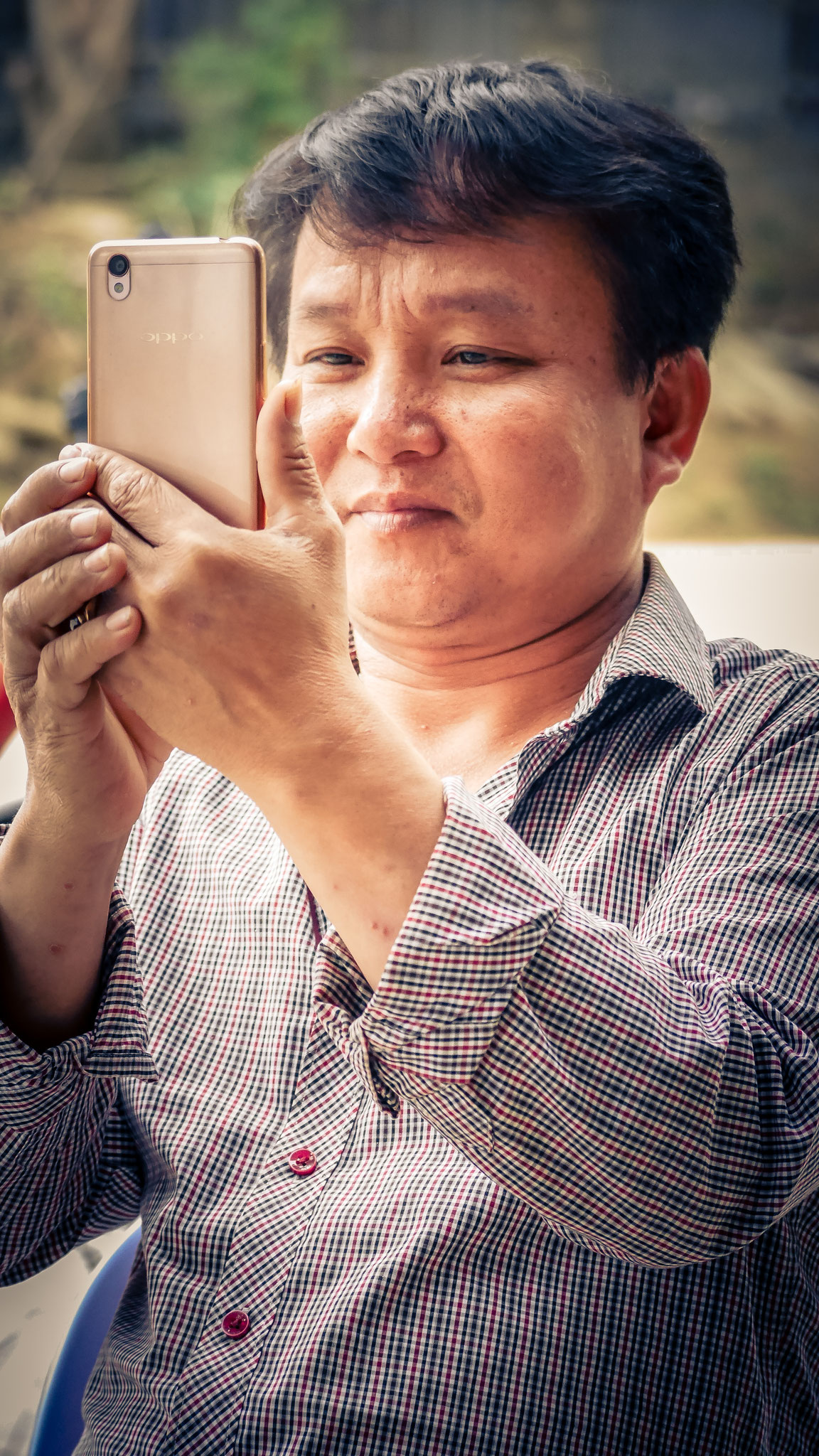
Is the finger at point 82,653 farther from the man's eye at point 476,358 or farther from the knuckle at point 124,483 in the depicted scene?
the man's eye at point 476,358

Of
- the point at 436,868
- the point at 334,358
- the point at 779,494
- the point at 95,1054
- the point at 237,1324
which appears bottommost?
the point at 779,494

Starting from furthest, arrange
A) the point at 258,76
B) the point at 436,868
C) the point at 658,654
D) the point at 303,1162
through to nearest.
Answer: the point at 258,76
the point at 658,654
the point at 303,1162
the point at 436,868

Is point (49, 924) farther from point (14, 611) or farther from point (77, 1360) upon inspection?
point (77, 1360)

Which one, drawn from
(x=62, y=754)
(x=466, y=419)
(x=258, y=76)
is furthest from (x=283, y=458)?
(x=258, y=76)

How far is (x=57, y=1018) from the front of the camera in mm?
848

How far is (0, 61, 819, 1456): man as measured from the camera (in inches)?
25.1

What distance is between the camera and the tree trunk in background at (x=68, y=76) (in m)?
4.43

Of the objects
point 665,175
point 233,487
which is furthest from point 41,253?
point 233,487

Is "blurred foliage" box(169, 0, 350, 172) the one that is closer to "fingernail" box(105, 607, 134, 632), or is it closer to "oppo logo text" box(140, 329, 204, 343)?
"oppo logo text" box(140, 329, 204, 343)

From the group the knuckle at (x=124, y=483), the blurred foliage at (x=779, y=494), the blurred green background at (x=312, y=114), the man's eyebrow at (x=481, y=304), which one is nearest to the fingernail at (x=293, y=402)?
the knuckle at (x=124, y=483)

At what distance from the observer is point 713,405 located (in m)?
4.45

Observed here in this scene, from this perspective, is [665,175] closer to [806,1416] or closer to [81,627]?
[81,627]

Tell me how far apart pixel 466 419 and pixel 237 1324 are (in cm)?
74

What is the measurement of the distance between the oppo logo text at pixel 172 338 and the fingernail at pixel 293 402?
128 mm
